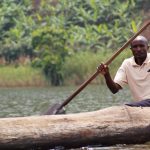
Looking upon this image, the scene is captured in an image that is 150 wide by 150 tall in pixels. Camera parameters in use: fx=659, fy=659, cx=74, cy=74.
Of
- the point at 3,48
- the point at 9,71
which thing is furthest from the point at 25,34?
the point at 9,71

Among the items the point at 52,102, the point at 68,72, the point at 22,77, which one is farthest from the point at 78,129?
the point at 68,72

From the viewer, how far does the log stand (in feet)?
21.8

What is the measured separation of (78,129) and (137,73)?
118 centimetres

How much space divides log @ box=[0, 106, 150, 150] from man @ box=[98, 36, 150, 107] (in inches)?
12.7

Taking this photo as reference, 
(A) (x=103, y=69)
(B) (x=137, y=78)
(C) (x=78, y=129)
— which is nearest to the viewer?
(C) (x=78, y=129)

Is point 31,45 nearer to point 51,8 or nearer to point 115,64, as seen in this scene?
point 51,8

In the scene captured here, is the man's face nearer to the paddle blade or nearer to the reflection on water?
the paddle blade

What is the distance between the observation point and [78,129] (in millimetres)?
6895

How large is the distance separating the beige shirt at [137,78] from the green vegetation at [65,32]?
16245mm

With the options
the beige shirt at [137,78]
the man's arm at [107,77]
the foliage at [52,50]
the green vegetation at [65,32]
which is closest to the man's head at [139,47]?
the beige shirt at [137,78]

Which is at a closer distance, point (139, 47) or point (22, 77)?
point (139, 47)

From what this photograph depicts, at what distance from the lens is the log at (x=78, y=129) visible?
6648mm

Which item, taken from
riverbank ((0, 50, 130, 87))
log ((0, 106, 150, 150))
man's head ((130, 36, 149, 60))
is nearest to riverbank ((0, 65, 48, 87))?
riverbank ((0, 50, 130, 87))

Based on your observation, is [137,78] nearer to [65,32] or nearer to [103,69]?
[103,69]
